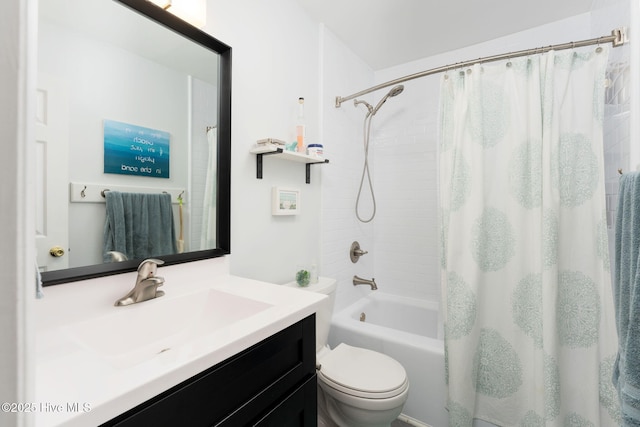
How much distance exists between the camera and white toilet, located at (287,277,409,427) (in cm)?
127

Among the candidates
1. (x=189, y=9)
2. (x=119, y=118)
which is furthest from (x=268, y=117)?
(x=119, y=118)

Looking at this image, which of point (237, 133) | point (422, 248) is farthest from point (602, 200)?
point (237, 133)

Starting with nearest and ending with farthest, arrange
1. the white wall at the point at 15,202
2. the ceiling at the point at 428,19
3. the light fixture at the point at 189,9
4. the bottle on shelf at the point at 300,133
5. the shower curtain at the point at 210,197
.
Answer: the white wall at the point at 15,202 < the light fixture at the point at 189,9 < the shower curtain at the point at 210,197 < the bottle on shelf at the point at 300,133 < the ceiling at the point at 428,19

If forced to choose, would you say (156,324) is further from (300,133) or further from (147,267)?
(300,133)

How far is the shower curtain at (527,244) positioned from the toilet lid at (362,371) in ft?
1.22

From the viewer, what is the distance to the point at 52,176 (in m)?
0.85

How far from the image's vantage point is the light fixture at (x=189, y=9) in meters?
1.04

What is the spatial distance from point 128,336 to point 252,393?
0.43 meters

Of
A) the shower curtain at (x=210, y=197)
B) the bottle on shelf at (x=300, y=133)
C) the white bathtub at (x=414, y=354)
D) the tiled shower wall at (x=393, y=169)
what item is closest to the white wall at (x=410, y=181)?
the tiled shower wall at (x=393, y=169)

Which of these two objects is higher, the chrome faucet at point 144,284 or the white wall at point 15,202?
the white wall at point 15,202


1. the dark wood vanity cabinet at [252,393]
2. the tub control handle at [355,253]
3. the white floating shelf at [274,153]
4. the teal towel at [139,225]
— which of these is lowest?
the dark wood vanity cabinet at [252,393]

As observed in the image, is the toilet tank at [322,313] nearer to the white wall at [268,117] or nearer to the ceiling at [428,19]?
the white wall at [268,117]

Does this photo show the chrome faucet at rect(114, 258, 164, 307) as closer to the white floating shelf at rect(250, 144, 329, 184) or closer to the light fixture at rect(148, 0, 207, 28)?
the white floating shelf at rect(250, 144, 329, 184)

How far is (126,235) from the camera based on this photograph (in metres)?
0.99
